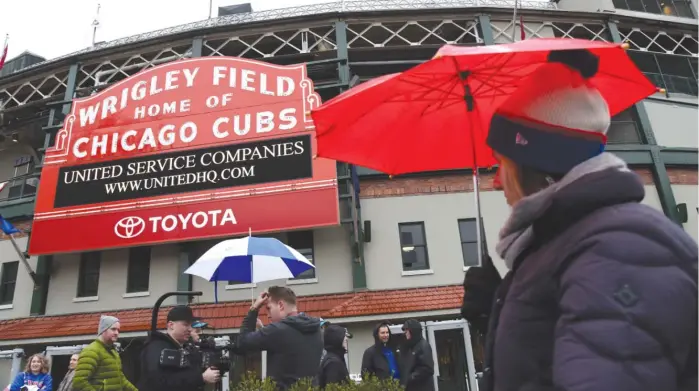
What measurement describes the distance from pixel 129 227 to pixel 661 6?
2422 cm

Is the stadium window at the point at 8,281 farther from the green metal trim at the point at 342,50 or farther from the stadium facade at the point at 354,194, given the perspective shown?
the green metal trim at the point at 342,50

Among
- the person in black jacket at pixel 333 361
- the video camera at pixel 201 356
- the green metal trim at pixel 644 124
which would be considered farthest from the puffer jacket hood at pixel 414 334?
the green metal trim at pixel 644 124

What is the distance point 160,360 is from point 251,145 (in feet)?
34.5

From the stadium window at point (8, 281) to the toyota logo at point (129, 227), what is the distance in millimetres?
5179

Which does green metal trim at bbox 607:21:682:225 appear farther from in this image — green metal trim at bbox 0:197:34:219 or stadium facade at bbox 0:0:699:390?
green metal trim at bbox 0:197:34:219

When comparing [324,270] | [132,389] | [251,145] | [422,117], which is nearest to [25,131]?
[251,145]

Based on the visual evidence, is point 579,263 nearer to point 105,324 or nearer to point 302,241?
point 105,324

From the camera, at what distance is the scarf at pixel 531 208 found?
A: 1290mm

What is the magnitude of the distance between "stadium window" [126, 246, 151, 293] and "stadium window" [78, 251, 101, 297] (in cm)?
118

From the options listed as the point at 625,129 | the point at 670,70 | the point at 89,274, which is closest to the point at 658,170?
the point at 625,129

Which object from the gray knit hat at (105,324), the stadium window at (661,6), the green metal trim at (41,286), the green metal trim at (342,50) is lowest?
the gray knit hat at (105,324)

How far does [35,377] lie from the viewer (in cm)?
789

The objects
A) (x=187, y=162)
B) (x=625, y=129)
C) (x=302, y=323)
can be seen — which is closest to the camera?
(x=302, y=323)

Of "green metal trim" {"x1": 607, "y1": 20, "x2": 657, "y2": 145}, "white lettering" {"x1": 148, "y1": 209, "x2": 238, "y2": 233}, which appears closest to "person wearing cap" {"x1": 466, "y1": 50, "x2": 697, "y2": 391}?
"white lettering" {"x1": 148, "y1": 209, "x2": 238, "y2": 233}
